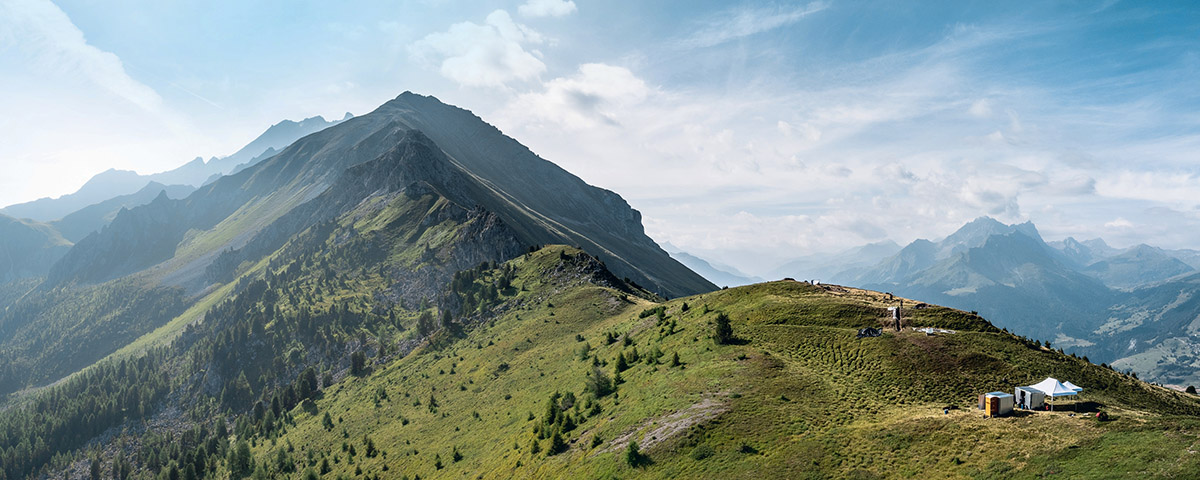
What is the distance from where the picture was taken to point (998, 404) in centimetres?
5344

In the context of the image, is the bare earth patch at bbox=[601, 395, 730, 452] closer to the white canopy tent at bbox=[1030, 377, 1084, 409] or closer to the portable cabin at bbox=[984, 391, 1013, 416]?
the portable cabin at bbox=[984, 391, 1013, 416]

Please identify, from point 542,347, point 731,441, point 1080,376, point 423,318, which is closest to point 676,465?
point 731,441

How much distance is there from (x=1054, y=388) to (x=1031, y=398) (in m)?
2.63

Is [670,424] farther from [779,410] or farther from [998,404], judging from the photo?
[998,404]

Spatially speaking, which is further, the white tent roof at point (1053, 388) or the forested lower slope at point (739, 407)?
the white tent roof at point (1053, 388)

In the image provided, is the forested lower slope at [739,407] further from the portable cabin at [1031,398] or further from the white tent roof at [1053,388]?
the portable cabin at [1031,398]

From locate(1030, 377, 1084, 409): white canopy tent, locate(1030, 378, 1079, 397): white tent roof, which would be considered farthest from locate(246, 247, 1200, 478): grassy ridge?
locate(1030, 378, 1079, 397): white tent roof

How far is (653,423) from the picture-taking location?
66.4 meters

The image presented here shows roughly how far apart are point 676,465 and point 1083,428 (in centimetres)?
3631

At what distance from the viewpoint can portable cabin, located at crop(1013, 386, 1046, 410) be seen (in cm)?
5556

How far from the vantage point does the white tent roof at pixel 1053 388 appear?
55.0m

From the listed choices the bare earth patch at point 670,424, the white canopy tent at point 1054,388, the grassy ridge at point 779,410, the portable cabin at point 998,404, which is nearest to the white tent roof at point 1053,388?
the white canopy tent at point 1054,388

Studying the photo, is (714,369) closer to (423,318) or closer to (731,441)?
(731,441)

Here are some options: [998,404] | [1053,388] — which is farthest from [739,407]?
[1053,388]
